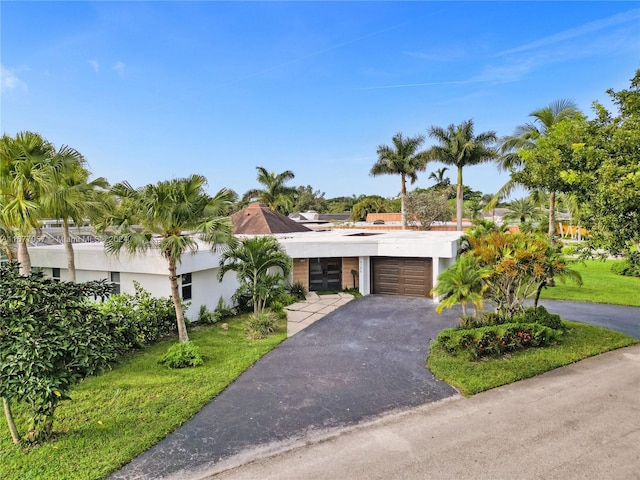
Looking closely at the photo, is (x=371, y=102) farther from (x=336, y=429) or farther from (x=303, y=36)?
(x=336, y=429)

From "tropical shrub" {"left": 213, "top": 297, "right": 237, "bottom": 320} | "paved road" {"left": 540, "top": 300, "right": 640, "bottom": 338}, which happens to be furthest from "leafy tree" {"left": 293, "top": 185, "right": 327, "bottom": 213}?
"paved road" {"left": 540, "top": 300, "right": 640, "bottom": 338}

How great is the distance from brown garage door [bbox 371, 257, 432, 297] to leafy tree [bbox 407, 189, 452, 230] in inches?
966

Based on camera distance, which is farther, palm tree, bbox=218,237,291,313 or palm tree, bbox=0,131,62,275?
palm tree, bbox=218,237,291,313

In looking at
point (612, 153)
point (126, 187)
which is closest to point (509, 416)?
point (612, 153)

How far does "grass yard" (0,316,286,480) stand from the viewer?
5426 millimetres

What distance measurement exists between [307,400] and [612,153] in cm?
913

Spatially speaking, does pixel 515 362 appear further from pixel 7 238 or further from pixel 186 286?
pixel 7 238

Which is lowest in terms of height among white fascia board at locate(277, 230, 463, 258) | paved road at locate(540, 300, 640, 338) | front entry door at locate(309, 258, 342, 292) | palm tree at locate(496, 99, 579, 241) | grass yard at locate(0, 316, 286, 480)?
paved road at locate(540, 300, 640, 338)

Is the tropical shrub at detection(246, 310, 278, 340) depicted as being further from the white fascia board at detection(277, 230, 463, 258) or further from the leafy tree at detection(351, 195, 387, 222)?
the leafy tree at detection(351, 195, 387, 222)

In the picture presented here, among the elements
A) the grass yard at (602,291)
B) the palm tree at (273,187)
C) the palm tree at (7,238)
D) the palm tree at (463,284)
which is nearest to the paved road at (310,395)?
the palm tree at (463,284)

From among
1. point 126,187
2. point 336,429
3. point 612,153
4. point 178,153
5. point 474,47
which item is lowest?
point 336,429

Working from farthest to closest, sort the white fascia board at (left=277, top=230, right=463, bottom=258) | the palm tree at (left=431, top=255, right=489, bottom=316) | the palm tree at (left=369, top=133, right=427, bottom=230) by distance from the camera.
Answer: the palm tree at (left=369, top=133, right=427, bottom=230) < the white fascia board at (left=277, top=230, right=463, bottom=258) < the palm tree at (left=431, top=255, right=489, bottom=316)

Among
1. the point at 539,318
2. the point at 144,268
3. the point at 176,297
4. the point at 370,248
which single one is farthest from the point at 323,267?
the point at 539,318

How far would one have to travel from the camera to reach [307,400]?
24.9ft
